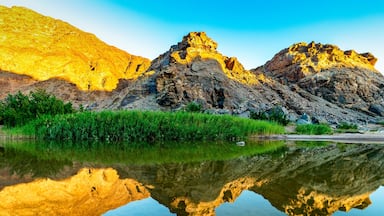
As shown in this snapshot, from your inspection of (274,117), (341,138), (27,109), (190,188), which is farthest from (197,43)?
(190,188)

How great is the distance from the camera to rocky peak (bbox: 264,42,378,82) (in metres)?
32.4

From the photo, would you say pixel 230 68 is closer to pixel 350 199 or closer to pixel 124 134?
pixel 124 134

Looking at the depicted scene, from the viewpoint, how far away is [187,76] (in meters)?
25.3

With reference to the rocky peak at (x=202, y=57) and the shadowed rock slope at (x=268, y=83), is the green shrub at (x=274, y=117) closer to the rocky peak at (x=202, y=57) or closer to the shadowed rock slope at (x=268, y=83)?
the shadowed rock slope at (x=268, y=83)

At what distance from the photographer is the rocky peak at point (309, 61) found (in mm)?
32375

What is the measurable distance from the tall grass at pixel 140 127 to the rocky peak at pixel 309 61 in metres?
19.7

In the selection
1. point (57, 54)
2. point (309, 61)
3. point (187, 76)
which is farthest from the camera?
point (57, 54)

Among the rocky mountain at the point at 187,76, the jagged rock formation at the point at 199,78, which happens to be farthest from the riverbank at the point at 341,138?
the jagged rock formation at the point at 199,78

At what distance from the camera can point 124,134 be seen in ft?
46.3

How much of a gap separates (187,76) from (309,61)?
14.1 meters

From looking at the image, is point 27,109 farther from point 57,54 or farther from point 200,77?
point 57,54

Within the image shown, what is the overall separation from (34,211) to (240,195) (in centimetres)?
231

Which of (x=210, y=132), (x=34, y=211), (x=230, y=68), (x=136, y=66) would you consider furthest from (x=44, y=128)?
(x=136, y=66)

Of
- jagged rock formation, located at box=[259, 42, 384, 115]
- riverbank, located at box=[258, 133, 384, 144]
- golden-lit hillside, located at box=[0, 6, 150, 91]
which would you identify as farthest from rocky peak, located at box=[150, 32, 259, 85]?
golden-lit hillside, located at box=[0, 6, 150, 91]
